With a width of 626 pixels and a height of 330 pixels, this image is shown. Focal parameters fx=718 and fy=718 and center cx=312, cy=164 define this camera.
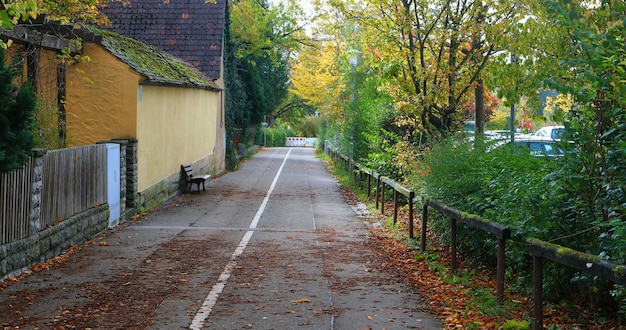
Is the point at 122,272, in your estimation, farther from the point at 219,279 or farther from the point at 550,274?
the point at 550,274

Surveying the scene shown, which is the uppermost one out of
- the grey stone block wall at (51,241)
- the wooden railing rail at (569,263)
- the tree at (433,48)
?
the tree at (433,48)

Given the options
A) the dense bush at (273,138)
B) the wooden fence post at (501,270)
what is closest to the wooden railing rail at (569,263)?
the wooden fence post at (501,270)

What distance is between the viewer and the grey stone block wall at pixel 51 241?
916 centimetres

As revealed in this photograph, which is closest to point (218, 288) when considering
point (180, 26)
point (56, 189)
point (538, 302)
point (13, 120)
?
point (13, 120)

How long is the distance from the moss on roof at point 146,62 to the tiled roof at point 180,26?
5632 mm

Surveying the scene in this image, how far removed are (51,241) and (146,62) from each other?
9.30 metres

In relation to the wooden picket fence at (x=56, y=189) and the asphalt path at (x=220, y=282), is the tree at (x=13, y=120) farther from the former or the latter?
the asphalt path at (x=220, y=282)

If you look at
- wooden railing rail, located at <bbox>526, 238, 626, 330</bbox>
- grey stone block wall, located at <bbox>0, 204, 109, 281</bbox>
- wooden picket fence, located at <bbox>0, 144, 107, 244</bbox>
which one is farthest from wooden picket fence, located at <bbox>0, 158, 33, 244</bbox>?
wooden railing rail, located at <bbox>526, 238, 626, 330</bbox>

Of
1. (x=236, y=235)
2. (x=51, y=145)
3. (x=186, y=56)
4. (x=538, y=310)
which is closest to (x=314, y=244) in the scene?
(x=236, y=235)

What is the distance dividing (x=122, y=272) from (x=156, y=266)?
597 millimetres

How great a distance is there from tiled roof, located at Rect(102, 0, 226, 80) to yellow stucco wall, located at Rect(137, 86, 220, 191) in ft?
6.66

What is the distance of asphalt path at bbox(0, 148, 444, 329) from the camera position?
24.6ft

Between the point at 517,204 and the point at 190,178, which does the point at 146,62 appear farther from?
the point at 517,204

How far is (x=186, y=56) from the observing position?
98.4 feet
